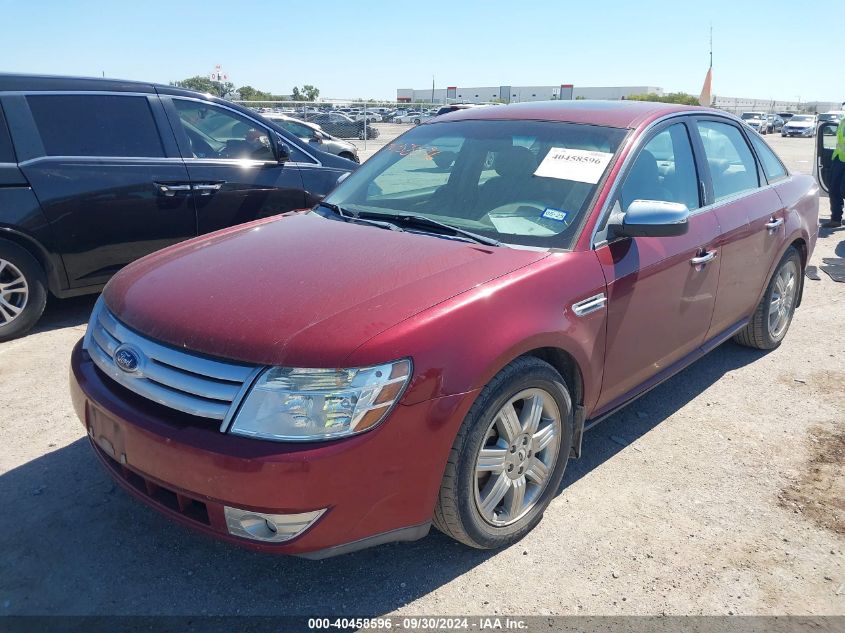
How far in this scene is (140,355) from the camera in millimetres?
2312

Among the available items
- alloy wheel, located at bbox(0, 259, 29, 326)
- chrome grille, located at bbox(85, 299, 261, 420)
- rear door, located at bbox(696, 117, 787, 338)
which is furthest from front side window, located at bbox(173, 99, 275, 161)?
rear door, located at bbox(696, 117, 787, 338)

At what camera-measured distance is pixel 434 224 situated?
297 cm

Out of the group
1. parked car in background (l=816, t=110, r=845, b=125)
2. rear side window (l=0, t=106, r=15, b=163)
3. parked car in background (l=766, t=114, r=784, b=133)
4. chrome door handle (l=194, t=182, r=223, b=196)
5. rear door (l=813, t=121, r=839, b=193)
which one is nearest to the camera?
rear side window (l=0, t=106, r=15, b=163)

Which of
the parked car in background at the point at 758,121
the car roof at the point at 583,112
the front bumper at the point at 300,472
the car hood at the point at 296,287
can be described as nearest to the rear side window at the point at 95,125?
the car hood at the point at 296,287

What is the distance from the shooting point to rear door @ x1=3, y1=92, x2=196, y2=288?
472 centimetres

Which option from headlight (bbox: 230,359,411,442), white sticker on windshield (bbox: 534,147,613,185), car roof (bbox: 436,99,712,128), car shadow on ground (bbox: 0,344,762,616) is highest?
car roof (bbox: 436,99,712,128)

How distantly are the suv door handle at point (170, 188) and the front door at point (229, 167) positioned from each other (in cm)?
9

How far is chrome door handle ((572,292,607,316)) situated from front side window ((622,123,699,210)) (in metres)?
0.53

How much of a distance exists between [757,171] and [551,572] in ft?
10.5

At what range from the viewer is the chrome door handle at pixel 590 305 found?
2.67 meters

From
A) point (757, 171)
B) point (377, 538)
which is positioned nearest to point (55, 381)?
point (377, 538)

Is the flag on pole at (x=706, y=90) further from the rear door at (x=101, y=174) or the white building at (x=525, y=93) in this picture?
the white building at (x=525, y=93)

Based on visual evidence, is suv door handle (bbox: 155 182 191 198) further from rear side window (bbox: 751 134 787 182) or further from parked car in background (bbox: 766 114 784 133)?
parked car in background (bbox: 766 114 784 133)

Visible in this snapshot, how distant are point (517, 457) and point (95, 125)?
4.29 meters
